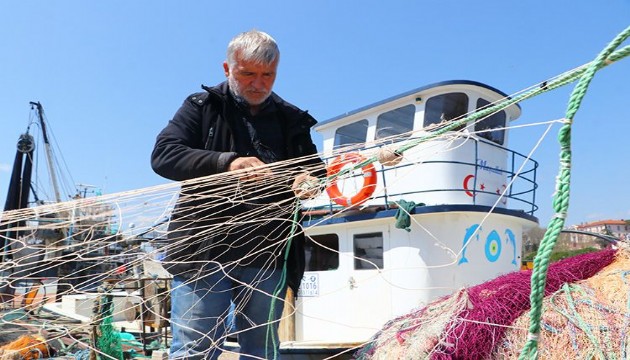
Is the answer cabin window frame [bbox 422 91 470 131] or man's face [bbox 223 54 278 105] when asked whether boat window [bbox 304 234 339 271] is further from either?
man's face [bbox 223 54 278 105]

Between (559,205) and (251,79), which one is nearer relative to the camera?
(559,205)

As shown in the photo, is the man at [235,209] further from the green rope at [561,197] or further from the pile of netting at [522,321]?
the green rope at [561,197]

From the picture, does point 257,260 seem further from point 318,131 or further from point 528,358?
point 318,131

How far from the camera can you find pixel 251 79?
186 centimetres

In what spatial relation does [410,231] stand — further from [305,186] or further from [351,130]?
[305,186]

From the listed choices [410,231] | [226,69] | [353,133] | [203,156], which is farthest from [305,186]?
[353,133]

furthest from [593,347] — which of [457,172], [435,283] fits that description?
[457,172]

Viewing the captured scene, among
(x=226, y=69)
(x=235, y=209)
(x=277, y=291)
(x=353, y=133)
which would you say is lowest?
(x=277, y=291)

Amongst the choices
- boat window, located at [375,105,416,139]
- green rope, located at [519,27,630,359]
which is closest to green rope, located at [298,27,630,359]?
green rope, located at [519,27,630,359]

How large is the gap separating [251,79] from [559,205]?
1.27 metres

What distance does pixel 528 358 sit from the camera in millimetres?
944

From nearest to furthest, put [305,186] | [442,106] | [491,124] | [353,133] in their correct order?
[305,186], [442,106], [491,124], [353,133]

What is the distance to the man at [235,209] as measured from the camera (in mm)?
1762

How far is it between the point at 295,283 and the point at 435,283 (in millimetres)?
3238
